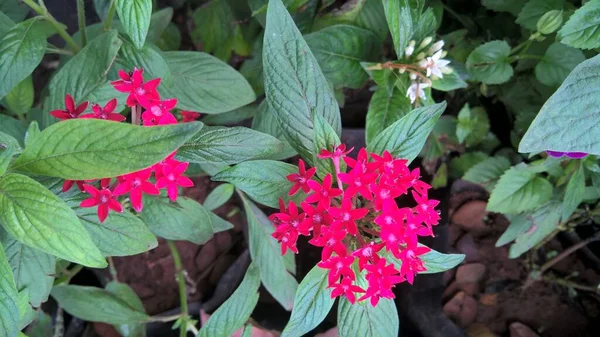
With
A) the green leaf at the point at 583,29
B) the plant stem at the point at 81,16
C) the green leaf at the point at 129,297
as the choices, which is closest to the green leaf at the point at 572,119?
the green leaf at the point at 583,29

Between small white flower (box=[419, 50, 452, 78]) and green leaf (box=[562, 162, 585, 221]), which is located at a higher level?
small white flower (box=[419, 50, 452, 78])

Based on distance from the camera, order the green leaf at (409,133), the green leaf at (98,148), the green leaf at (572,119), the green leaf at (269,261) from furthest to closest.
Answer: the green leaf at (269,261) < the green leaf at (409,133) < the green leaf at (572,119) < the green leaf at (98,148)

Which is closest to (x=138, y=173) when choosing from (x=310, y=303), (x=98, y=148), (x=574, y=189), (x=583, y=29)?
(x=98, y=148)

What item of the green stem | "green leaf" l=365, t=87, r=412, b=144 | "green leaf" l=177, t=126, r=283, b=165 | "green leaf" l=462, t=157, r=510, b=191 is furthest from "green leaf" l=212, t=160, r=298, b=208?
"green leaf" l=462, t=157, r=510, b=191

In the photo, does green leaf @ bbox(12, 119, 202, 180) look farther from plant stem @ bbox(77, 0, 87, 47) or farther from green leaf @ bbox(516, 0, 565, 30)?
green leaf @ bbox(516, 0, 565, 30)

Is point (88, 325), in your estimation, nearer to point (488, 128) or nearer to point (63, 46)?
point (63, 46)

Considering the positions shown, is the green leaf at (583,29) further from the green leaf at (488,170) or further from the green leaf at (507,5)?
the green leaf at (488,170)

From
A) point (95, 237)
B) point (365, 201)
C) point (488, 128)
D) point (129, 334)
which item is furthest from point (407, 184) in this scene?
point (129, 334)
